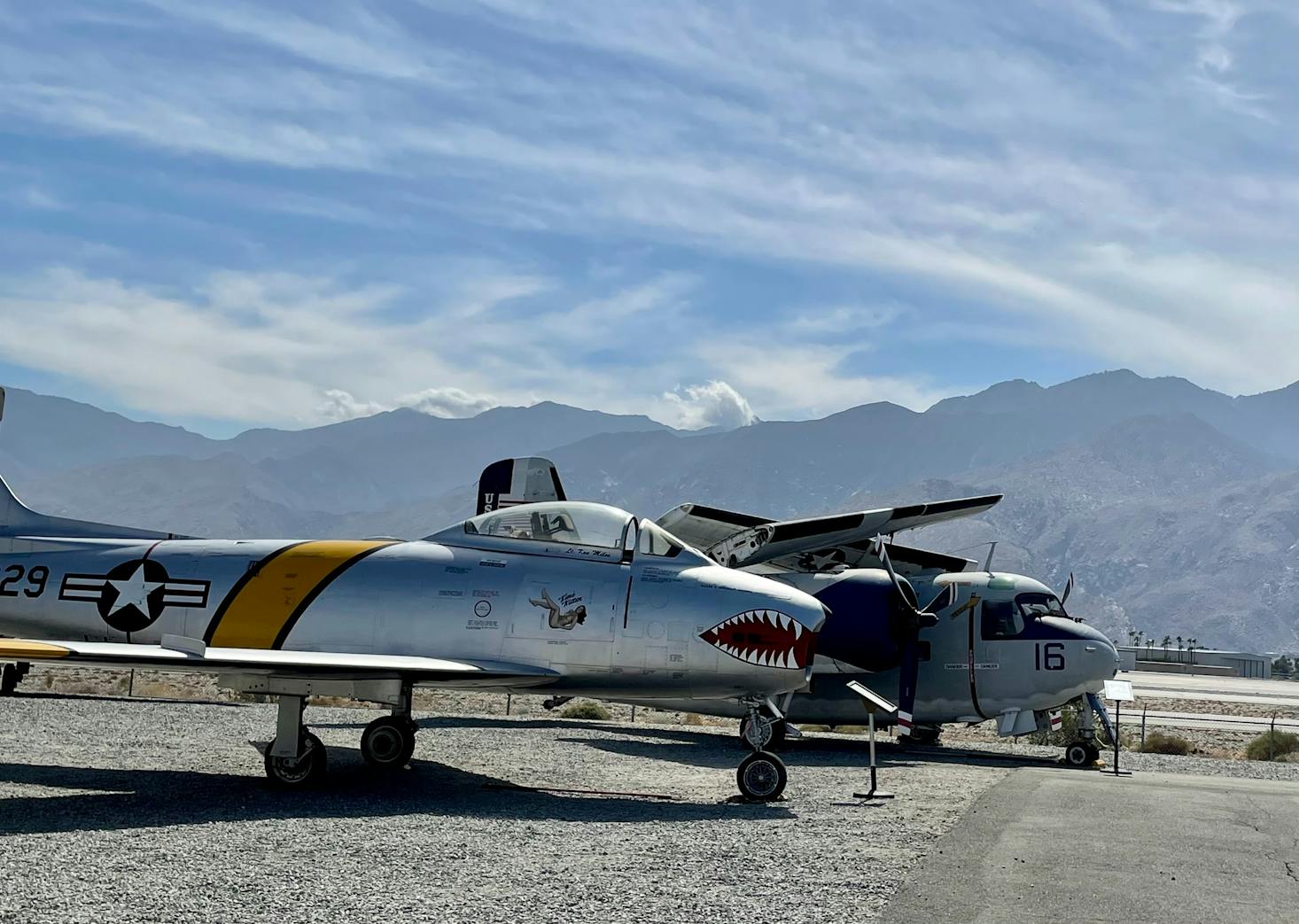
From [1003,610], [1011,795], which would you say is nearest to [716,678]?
[1011,795]

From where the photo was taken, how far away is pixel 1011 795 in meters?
14.7

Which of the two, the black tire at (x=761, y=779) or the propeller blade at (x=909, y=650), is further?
the propeller blade at (x=909, y=650)

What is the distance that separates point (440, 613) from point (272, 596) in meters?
2.10

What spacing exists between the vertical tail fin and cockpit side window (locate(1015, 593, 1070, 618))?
9.05 m

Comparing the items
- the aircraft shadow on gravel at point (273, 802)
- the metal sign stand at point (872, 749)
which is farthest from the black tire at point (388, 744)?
the metal sign stand at point (872, 749)

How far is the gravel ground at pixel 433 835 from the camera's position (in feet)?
25.7

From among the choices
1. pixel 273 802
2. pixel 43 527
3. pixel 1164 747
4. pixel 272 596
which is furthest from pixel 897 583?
pixel 43 527

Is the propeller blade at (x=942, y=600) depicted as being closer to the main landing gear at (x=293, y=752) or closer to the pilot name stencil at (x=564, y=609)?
the pilot name stencil at (x=564, y=609)

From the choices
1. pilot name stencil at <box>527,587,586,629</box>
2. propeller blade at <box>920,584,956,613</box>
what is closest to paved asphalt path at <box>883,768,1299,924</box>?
pilot name stencil at <box>527,587,586,629</box>

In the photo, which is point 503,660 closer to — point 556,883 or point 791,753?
point 556,883

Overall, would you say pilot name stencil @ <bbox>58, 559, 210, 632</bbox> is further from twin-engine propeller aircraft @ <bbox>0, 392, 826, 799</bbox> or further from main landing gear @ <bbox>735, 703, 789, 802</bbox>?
main landing gear @ <bbox>735, 703, 789, 802</bbox>

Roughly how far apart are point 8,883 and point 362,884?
7.30 feet

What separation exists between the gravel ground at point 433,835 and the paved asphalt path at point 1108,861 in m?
0.38

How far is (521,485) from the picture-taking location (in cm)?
2491
